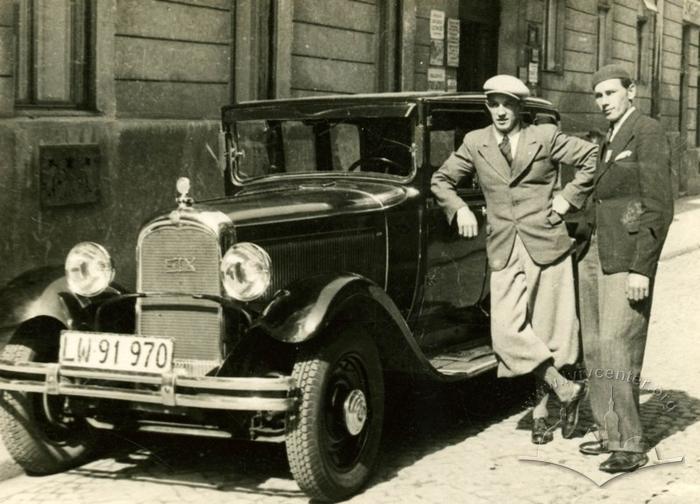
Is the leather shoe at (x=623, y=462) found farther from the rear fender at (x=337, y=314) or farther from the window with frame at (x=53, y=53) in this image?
the window with frame at (x=53, y=53)

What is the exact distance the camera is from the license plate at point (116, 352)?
457cm

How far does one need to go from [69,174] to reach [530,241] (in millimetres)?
4495

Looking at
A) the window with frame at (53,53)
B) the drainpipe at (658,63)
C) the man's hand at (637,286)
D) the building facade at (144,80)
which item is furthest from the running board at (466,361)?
the drainpipe at (658,63)

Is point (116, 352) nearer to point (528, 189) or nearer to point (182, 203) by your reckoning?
point (182, 203)

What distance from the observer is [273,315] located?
4.67m

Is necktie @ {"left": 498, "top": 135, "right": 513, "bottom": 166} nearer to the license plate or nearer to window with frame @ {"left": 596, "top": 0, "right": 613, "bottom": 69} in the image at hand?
the license plate

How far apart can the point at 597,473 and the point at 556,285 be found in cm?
98

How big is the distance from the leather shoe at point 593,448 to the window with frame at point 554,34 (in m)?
13.9

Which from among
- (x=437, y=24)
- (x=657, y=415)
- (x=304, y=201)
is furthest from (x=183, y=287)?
(x=437, y=24)

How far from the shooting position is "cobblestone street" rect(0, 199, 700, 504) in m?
4.83

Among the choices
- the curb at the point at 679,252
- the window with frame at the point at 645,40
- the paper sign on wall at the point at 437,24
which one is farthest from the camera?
the window with frame at the point at 645,40

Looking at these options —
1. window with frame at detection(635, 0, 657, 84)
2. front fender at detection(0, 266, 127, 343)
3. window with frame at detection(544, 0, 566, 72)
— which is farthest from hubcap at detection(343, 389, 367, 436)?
window with frame at detection(635, 0, 657, 84)

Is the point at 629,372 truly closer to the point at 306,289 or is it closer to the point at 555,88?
the point at 306,289

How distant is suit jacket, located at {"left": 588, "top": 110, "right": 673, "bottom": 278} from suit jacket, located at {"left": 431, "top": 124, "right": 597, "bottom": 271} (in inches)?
12.1
